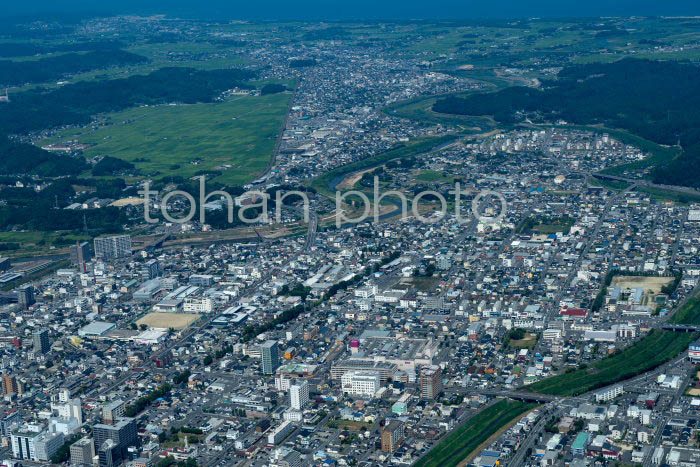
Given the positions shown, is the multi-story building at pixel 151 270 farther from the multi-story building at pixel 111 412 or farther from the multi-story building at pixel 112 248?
the multi-story building at pixel 111 412

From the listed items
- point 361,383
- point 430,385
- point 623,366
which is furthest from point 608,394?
point 361,383

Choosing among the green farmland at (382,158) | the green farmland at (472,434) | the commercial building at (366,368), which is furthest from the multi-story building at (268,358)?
the green farmland at (382,158)

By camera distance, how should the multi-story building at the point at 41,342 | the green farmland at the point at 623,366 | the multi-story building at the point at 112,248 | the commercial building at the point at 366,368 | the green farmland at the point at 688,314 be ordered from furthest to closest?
the multi-story building at the point at 112,248 → the green farmland at the point at 688,314 → the multi-story building at the point at 41,342 → the commercial building at the point at 366,368 → the green farmland at the point at 623,366

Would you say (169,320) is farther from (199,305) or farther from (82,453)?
(82,453)

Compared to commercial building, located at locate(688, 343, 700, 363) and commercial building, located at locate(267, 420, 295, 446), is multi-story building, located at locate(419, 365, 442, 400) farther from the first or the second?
commercial building, located at locate(688, 343, 700, 363)

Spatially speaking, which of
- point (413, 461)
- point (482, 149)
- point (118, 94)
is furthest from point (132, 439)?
point (118, 94)

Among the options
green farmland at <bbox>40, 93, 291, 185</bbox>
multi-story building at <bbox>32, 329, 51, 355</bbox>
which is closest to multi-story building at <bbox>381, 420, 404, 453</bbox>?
multi-story building at <bbox>32, 329, 51, 355</bbox>

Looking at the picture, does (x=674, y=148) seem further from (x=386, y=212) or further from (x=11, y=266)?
(x=11, y=266)
